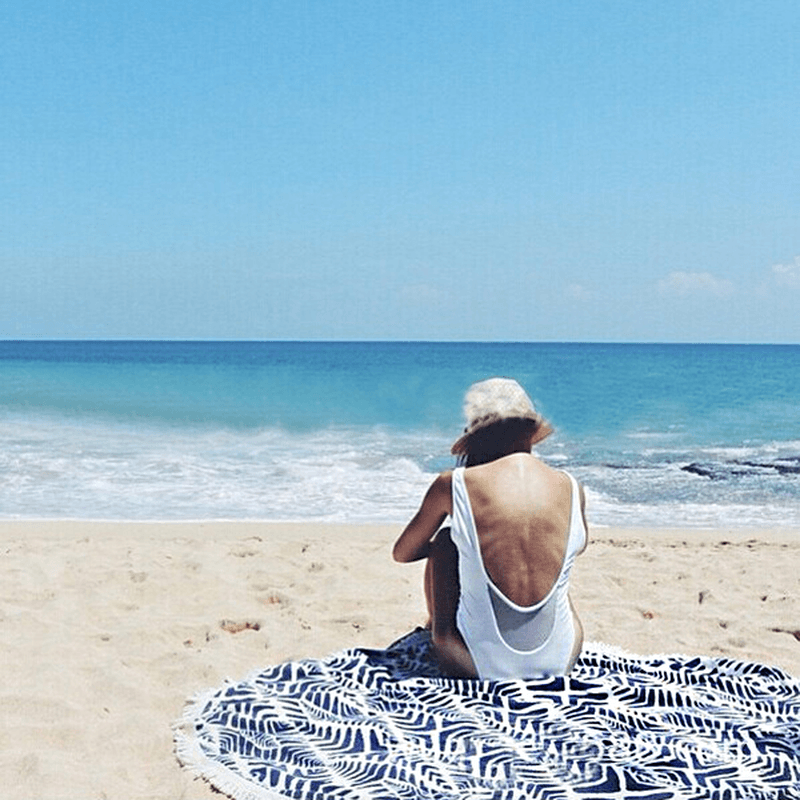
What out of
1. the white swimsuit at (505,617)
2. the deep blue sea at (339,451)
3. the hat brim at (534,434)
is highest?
the hat brim at (534,434)

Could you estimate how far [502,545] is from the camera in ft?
11.2

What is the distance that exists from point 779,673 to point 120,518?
21.8 ft

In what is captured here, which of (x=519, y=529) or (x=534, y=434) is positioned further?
(x=534, y=434)

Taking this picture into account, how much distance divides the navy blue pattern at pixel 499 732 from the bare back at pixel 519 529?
0.39m

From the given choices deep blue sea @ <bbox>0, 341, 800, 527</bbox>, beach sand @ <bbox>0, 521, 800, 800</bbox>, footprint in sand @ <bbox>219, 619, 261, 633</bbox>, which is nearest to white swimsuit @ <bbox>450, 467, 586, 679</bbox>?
beach sand @ <bbox>0, 521, 800, 800</bbox>

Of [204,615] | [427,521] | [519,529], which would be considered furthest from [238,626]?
[519,529]

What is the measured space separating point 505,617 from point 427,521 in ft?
1.50

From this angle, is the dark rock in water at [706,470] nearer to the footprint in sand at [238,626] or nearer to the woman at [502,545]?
the footprint in sand at [238,626]

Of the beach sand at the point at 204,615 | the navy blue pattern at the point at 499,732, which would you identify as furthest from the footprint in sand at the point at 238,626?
the navy blue pattern at the point at 499,732

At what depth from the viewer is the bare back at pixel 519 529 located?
3416 mm

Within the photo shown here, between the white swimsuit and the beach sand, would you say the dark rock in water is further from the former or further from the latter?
the white swimsuit

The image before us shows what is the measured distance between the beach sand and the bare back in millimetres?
1191

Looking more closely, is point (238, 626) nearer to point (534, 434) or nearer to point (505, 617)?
point (505, 617)

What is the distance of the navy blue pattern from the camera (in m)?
2.91
